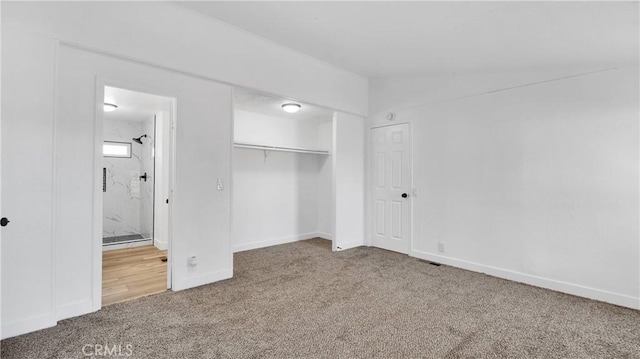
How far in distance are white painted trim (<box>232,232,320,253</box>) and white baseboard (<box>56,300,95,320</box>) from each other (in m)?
2.03

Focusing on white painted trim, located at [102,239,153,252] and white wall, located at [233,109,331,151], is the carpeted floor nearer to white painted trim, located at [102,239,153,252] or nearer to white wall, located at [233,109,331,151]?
white wall, located at [233,109,331,151]

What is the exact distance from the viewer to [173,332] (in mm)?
2217

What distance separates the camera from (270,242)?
5121 millimetres

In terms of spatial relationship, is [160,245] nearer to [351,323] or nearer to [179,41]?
[179,41]

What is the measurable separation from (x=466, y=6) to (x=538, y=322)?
264 cm

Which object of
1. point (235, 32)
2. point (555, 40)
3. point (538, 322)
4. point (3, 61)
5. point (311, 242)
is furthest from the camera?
point (311, 242)

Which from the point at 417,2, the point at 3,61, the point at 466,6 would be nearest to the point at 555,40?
the point at 466,6

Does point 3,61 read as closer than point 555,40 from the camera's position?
Yes

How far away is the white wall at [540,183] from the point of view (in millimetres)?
2834

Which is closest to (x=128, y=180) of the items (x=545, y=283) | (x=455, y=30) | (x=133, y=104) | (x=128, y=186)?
(x=128, y=186)

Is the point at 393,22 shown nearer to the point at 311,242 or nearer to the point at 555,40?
the point at 555,40

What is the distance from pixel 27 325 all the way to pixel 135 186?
3.83m

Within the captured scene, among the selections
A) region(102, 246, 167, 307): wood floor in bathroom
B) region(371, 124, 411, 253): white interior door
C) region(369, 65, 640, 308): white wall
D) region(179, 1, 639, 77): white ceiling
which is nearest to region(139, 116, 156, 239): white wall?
region(102, 246, 167, 307): wood floor in bathroom

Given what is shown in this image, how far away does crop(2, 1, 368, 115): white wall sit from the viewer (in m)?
2.34
